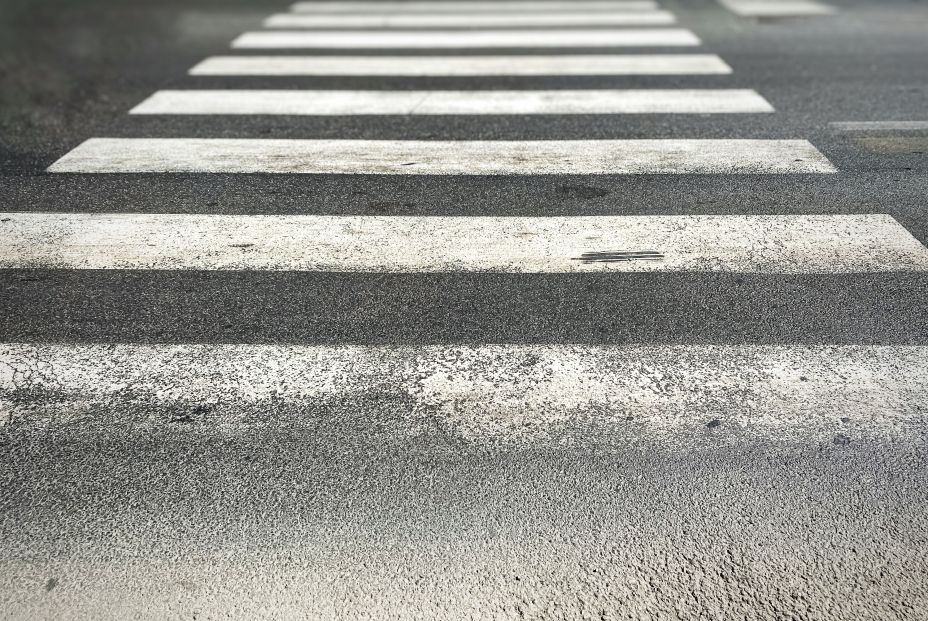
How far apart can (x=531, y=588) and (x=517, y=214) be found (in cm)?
270

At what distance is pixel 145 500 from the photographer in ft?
9.58

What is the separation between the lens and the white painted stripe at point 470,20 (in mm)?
9461

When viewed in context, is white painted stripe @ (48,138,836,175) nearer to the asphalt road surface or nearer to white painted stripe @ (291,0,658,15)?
the asphalt road surface

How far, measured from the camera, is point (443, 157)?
18.8 ft

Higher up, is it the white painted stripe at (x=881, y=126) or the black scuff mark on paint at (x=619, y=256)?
the white painted stripe at (x=881, y=126)

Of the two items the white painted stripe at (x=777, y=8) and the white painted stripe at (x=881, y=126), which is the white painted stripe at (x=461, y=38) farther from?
the white painted stripe at (x=881, y=126)

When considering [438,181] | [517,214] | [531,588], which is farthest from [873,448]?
[438,181]

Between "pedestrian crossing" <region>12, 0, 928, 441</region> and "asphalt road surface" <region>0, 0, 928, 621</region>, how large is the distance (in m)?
0.02

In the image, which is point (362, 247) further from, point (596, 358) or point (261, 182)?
point (596, 358)

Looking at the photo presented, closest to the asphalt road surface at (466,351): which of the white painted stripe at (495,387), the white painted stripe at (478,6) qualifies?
the white painted stripe at (495,387)

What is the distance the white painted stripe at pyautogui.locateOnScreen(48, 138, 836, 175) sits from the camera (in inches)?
217

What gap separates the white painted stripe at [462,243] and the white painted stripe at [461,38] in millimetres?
4279

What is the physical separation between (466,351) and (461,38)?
19.5 feet

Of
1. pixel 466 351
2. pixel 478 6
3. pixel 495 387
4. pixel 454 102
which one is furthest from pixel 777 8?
pixel 495 387
